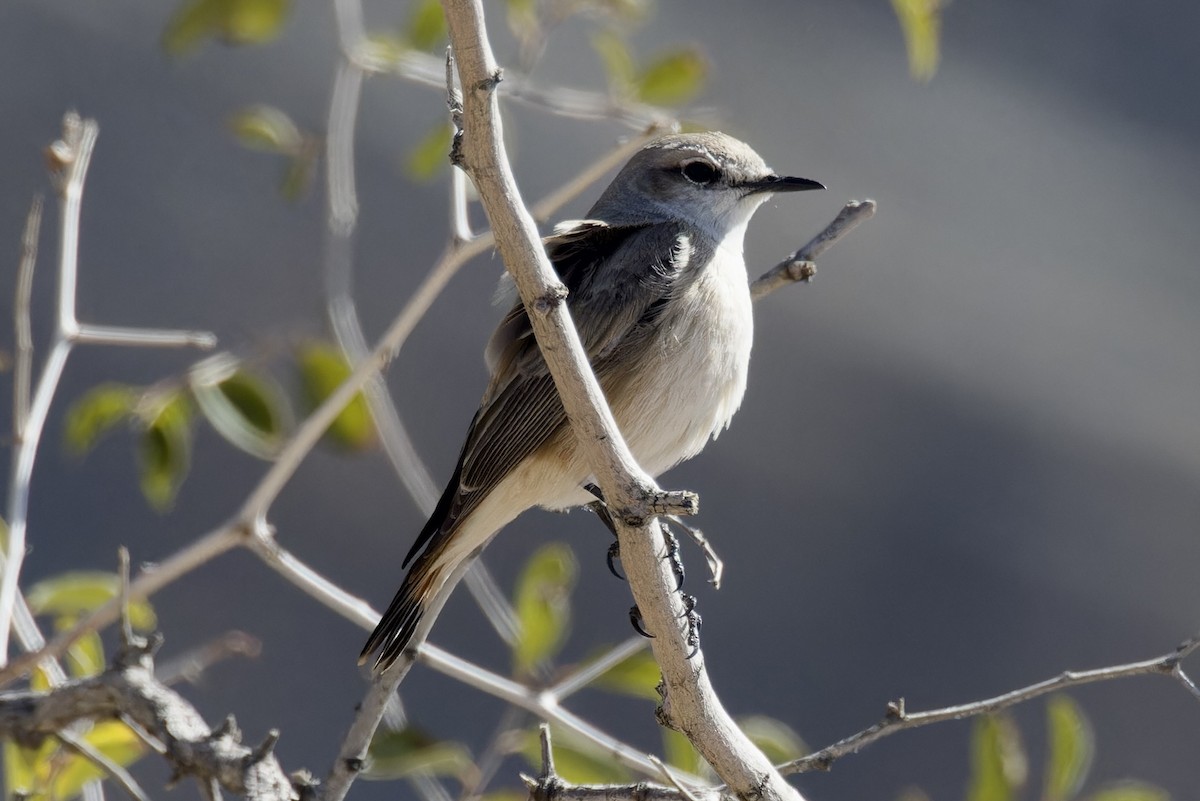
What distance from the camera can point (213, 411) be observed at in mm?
2629

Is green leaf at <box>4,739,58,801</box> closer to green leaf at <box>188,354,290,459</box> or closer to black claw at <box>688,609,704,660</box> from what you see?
green leaf at <box>188,354,290,459</box>

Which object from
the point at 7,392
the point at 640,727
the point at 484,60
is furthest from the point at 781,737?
the point at 7,392

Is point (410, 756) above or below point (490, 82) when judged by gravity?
below

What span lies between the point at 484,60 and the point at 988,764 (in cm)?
151

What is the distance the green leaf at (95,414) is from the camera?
2541mm

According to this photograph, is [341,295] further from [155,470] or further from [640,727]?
[640,727]

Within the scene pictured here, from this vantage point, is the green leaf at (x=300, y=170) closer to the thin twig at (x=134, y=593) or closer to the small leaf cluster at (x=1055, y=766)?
the thin twig at (x=134, y=593)

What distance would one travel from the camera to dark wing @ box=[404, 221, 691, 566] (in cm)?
272

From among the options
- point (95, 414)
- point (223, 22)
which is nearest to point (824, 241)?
point (223, 22)

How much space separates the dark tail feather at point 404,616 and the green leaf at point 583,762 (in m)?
0.32

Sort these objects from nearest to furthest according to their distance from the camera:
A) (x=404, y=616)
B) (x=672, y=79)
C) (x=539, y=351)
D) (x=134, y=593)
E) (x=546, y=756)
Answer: (x=546, y=756)
(x=134, y=593)
(x=404, y=616)
(x=539, y=351)
(x=672, y=79)

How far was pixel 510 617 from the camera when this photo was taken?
10.3 ft

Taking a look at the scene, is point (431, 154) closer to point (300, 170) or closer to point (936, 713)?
point (300, 170)

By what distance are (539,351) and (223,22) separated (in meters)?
1.02
